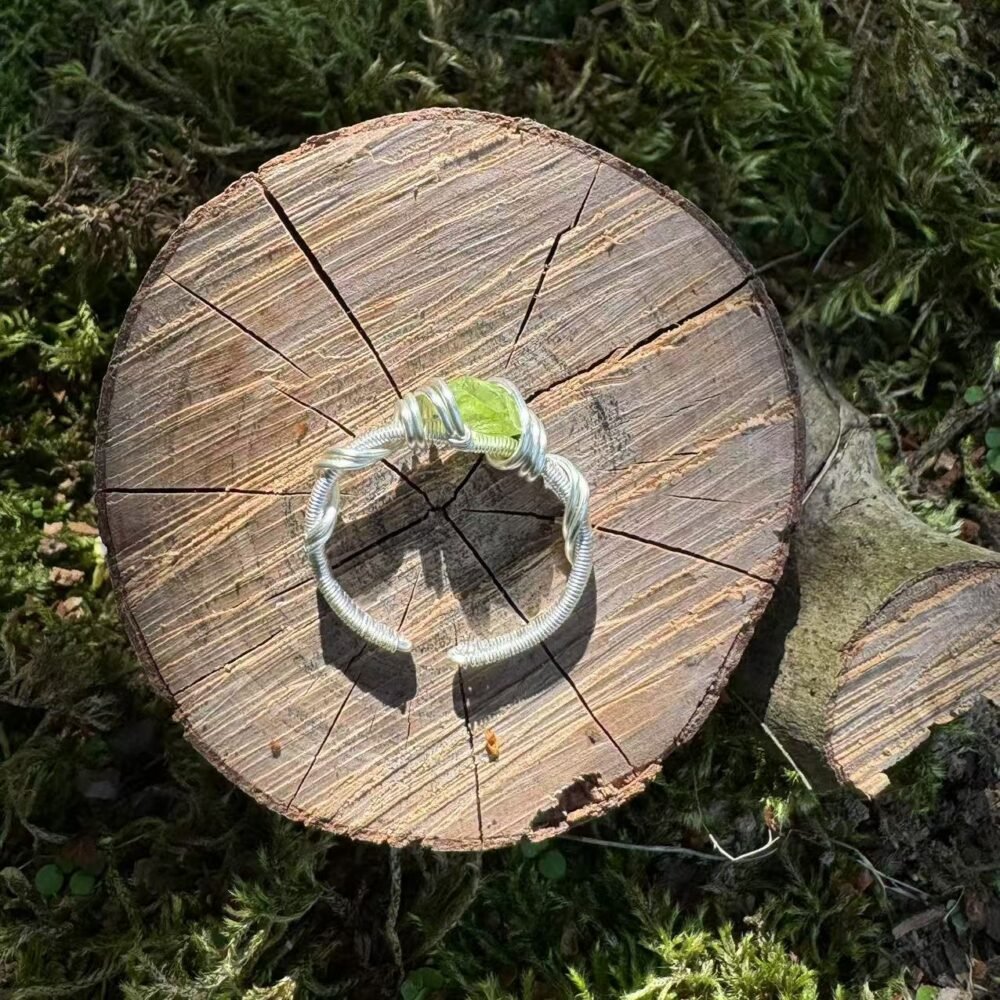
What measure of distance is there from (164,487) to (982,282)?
2061mm

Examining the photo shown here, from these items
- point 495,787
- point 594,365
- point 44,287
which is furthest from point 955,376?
point 44,287

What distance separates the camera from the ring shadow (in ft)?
5.83

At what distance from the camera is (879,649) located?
1.88 metres

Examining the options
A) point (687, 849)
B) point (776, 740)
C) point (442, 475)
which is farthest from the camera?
point (687, 849)

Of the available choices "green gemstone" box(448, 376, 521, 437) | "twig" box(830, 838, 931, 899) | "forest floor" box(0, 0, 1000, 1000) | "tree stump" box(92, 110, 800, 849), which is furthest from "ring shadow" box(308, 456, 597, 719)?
"twig" box(830, 838, 931, 899)

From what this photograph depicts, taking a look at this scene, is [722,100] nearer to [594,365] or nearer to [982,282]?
[982,282]

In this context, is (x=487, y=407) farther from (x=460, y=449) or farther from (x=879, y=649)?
(x=879, y=649)

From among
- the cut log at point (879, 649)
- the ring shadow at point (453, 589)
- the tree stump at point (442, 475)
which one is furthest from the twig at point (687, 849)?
the ring shadow at point (453, 589)

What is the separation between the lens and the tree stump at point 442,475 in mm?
1754

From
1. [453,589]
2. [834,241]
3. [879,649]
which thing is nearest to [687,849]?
[879,649]

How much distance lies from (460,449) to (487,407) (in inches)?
3.7

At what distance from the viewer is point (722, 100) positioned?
7.91ft

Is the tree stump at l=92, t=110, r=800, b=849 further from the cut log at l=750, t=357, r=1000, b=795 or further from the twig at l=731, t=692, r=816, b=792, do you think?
the twig at l=731, t=692, r=816, b=792

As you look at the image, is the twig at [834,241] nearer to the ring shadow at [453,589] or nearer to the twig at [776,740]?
the twig at [776,740]
